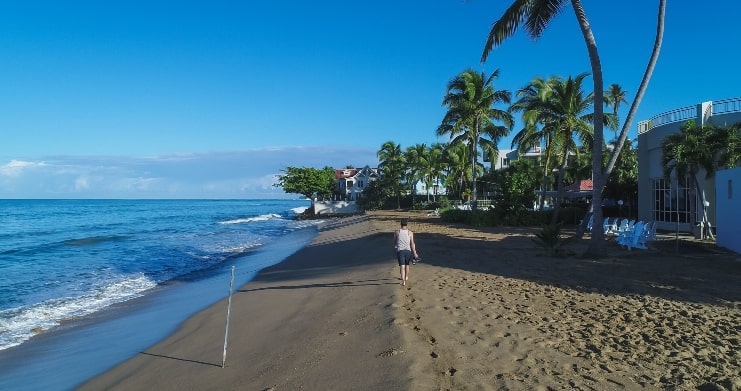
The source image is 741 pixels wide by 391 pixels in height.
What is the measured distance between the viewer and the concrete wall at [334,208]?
6125 centimetres

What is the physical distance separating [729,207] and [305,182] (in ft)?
179

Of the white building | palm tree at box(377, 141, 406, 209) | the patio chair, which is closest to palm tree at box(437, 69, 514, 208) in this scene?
the white building

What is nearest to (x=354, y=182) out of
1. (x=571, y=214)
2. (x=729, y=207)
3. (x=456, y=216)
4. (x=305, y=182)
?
(x=305, y=182)

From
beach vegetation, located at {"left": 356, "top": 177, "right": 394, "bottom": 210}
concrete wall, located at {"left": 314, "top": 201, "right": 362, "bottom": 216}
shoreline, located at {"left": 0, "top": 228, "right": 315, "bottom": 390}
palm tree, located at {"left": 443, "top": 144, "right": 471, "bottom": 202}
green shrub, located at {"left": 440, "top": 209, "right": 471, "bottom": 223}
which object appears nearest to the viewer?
shoreline, located at {"left": 0, "top": 228, "right": 315, "bottom": 390}

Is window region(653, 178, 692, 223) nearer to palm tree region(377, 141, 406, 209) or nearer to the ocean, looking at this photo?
the ocean

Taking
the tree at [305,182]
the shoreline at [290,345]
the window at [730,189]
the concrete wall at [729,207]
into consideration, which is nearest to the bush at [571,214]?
the concrete wall at [729,207]

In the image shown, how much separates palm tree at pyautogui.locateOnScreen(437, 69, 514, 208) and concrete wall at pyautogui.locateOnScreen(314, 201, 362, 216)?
30.8 metres

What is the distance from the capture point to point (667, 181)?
1902 cm

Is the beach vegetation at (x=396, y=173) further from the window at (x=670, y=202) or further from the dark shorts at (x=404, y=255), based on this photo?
the dark shorts at (x=404, y=255)

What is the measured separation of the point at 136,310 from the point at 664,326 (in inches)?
401

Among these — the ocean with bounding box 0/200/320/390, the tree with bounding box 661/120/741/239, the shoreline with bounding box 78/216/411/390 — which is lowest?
the ocean with bounding box 0/200/320/390

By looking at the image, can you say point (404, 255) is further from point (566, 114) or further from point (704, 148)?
point (566, 114)

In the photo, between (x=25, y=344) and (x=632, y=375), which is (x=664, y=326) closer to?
(x=632, y=375)

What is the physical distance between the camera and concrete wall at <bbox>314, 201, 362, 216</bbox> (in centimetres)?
6125
